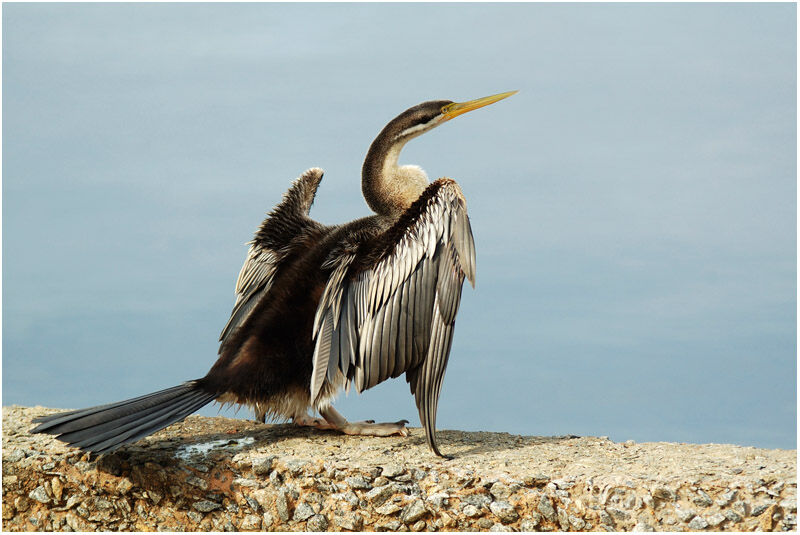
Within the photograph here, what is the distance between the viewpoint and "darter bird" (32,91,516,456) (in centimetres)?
455

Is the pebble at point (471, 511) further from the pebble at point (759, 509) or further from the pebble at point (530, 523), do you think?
the pebble at point (759, 509)

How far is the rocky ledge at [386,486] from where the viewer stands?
409 cm

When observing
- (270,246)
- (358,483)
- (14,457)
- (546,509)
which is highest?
(270,246)

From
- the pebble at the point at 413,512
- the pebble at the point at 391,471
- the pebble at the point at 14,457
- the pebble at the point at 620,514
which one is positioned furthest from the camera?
the pebble at the point at 14,457

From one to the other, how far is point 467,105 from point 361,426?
2.18 m

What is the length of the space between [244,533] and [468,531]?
1.19 metres

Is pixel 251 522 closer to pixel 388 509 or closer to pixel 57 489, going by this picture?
pixel 388 509

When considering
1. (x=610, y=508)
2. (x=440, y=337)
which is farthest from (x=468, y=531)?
(x=440, y=337)

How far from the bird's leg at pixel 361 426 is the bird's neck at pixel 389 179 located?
1.28m

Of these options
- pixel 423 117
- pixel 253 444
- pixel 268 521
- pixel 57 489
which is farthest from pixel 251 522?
pixel 423 117

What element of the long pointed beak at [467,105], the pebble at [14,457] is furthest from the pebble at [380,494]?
the long pointed beak at [467,105]

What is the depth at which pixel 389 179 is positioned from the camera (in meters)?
5.11

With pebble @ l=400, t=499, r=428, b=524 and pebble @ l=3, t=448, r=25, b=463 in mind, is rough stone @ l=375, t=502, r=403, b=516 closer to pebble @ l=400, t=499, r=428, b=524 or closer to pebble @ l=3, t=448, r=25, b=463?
pebble @ l=400, t=499, r=428, b=524

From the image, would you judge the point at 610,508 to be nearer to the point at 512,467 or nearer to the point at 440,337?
the point at 512,467
